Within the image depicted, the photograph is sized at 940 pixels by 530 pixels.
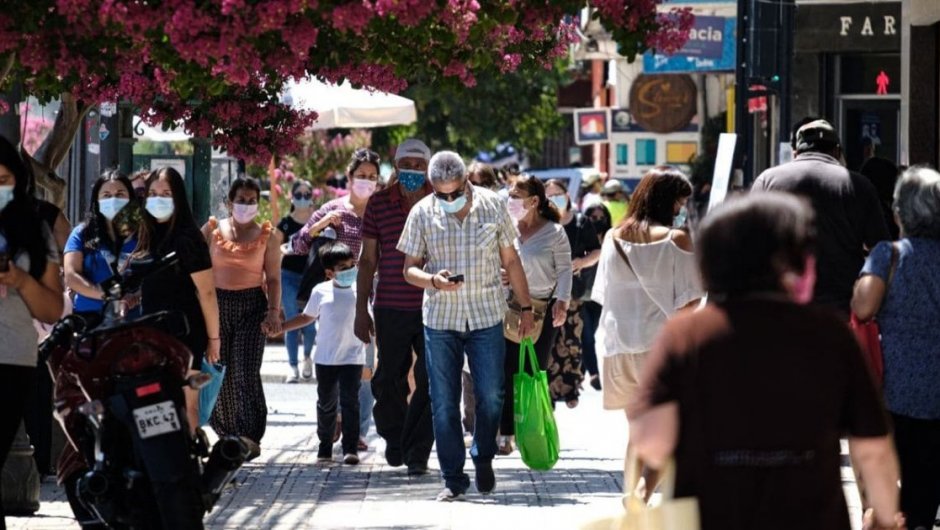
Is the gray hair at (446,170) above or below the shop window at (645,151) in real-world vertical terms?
above

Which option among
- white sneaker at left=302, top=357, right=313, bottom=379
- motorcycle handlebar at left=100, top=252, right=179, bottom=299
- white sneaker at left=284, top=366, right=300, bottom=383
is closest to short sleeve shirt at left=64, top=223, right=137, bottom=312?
motorcycle handlebar at left=100, top=252, right=179, bottom=299

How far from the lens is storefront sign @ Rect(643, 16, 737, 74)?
25.0 meters

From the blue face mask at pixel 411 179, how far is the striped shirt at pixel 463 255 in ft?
3.73

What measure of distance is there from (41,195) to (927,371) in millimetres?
5777

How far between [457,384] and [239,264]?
202 cm

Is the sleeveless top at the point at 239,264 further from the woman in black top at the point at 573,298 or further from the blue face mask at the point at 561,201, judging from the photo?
the blue face mask at the point at 561,201

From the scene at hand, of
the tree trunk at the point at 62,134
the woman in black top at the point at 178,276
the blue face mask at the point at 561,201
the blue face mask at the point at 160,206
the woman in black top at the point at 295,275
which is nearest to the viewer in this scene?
the woman in black top at the point at 178,276

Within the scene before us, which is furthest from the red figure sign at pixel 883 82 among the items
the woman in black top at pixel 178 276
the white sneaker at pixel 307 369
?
the woman in black top at pixel 178 276

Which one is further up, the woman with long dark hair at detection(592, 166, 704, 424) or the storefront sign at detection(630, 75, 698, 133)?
the storefront sign at detection(630, 75, 698, 133)

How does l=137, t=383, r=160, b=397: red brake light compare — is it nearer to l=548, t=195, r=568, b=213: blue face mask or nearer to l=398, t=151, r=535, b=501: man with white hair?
l=398, t=151, r=535, b=501: man with white hair

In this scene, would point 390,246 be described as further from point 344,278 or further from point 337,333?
point 344,278

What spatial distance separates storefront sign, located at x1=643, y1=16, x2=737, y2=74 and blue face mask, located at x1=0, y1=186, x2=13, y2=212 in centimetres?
1739

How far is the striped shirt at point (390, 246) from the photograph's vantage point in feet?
39.8

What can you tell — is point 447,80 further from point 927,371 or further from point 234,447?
point 927,371
